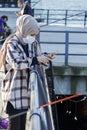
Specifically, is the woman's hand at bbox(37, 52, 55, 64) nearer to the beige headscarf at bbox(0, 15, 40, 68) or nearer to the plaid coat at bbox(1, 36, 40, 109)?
the plaid coat at bbox(1, 36, 40, 109)

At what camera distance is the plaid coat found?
567 cm

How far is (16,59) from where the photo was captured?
5656 millimetres

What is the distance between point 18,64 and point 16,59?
6cm

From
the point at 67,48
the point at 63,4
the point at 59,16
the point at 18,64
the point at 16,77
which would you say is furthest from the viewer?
the point at 63,4

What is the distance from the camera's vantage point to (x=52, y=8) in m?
33.8

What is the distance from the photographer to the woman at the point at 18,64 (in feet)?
18.6

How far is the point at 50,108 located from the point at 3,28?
1112 centimetres

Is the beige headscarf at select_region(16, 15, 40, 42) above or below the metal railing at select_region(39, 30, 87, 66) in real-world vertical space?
above

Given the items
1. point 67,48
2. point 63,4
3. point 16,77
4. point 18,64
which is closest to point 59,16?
point 63,4

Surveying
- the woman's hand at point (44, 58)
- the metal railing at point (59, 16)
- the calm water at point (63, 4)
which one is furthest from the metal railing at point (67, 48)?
the calm water at point (63, 4)

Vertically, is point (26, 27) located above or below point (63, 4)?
above

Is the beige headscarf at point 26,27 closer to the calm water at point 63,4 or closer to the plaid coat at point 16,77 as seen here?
the plaid coat at point 16,77

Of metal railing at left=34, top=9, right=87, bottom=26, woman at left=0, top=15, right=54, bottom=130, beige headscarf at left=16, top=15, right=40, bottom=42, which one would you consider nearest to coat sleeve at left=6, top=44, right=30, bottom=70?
woman at left=0, top=15, right=54, bottom=130

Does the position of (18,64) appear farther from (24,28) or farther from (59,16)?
(59,16)
